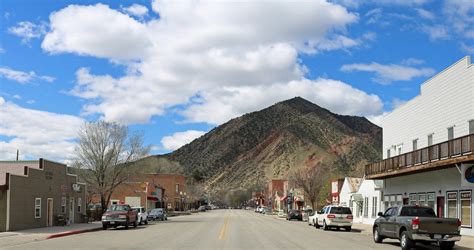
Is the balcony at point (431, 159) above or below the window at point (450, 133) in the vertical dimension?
below

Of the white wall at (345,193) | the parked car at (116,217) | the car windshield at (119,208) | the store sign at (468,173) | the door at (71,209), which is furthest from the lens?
the white wall at (345,193)

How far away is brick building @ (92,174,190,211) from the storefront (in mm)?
29179

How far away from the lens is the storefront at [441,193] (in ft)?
98.3

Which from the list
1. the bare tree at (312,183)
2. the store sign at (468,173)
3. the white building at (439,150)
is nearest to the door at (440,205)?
the white building at (439,150)

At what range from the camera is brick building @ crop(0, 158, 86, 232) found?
32.4 meters

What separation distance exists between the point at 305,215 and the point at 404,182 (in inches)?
1302

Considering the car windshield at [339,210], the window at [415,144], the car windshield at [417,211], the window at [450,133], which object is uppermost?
the window at [450,133]

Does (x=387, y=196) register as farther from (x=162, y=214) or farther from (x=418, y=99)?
(x=162, y=214)

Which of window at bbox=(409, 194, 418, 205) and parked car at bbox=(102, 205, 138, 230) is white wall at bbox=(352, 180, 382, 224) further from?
parked car at bbox=(102, 205, 138, 230)

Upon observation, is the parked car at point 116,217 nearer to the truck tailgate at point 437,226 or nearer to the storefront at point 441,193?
the storefront at point 441,193

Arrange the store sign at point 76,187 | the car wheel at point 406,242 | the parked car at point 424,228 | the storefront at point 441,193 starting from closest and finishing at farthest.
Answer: the parked car at point 424,228 < the car wheel at point 406,242 < the storefront at point 441,193 < the store sign at point 76,187

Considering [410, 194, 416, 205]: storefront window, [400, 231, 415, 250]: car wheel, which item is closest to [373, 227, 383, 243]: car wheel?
[400, 231, 415, 250]: car wheel

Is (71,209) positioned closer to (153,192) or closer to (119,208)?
(119,208)

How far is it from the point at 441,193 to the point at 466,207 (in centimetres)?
321
